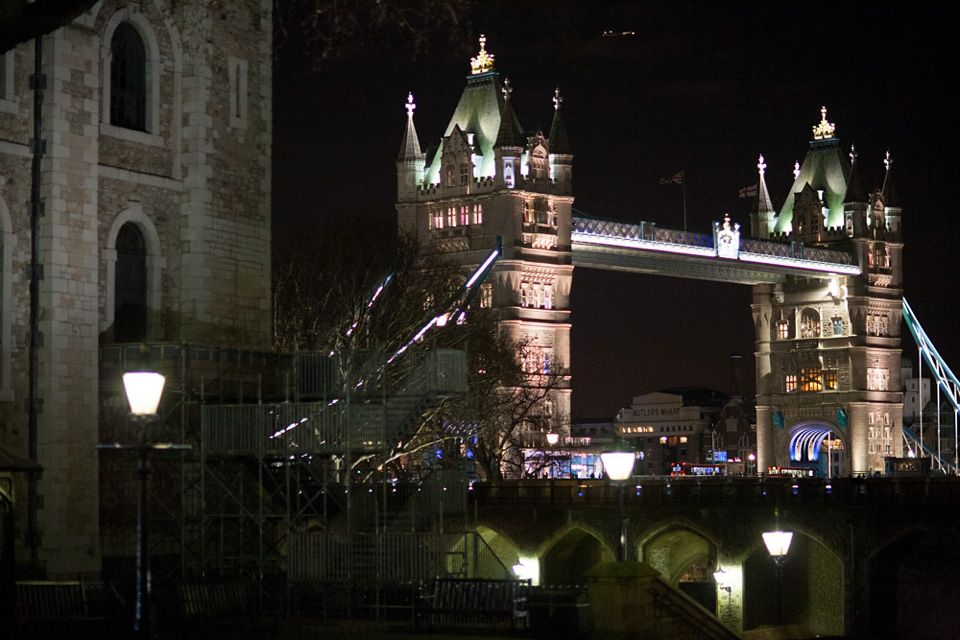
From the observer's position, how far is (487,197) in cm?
8675

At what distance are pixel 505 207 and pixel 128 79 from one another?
179 feet

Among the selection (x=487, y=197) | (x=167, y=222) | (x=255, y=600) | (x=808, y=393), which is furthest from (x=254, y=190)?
(x=808, y=393)

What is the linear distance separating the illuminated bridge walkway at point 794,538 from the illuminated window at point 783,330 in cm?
5501

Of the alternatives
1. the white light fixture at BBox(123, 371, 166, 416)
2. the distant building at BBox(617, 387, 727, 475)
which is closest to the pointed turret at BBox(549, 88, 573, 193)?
the white light fixture at BBox(123, 371, 166, 416)

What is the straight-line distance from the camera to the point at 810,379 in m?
114

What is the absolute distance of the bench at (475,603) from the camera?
2762 cm

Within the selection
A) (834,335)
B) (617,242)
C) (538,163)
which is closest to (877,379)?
(834,335)

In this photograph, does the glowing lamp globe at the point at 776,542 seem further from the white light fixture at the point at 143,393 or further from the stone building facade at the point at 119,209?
the white light fixture at the point at 143,393

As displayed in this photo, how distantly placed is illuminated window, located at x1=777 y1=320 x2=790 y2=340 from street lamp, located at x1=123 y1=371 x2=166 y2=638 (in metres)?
99.0

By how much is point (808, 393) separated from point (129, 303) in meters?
86.8

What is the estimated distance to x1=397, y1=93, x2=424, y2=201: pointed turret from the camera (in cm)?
8981

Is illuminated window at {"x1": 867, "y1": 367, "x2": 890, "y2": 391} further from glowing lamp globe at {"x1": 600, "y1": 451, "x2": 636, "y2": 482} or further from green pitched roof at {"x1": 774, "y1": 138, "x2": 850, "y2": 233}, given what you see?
glowing lamp globe at {"x1": 600, "y1": 451, "x2": 636, "y2": 482}

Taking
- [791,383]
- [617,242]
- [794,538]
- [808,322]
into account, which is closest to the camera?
[794,538]

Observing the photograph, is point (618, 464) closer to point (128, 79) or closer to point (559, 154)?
point (128, 79)
